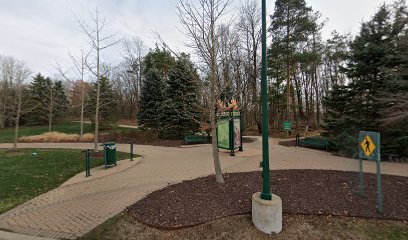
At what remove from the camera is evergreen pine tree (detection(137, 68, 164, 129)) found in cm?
2173

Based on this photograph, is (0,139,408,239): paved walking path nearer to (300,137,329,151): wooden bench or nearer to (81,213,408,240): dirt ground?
(81,213,408,240): dirt ground

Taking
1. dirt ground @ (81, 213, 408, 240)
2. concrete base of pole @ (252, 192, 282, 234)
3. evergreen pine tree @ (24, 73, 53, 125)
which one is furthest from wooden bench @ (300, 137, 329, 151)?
evergreen pine tree @ (24, 73, 53, 125)

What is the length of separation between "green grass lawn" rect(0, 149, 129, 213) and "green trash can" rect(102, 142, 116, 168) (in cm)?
105

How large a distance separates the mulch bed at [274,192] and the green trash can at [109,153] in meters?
4.52

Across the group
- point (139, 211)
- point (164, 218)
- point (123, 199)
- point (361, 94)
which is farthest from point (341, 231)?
point (361, 94)

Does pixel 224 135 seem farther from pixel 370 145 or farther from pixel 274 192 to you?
pixel 370 145

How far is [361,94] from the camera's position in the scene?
12062 millimetres

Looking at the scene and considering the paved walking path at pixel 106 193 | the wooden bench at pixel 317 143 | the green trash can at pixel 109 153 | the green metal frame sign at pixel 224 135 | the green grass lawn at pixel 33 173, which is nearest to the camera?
the paved walking path at pixel 106 193

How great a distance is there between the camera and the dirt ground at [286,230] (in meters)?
3.96

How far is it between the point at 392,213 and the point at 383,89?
28.3ft

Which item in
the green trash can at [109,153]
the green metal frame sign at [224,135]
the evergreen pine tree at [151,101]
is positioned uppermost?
the evergreen pine tree at [151,101]

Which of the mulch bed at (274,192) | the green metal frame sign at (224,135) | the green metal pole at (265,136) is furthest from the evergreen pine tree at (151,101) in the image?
the green metal pole at (265,136)

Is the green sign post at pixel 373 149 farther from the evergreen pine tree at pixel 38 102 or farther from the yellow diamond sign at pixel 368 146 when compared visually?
the evergreen pine tree at pixel 38 102

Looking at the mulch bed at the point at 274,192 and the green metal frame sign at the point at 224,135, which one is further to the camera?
the green metal frame sign at the point at 224,135
